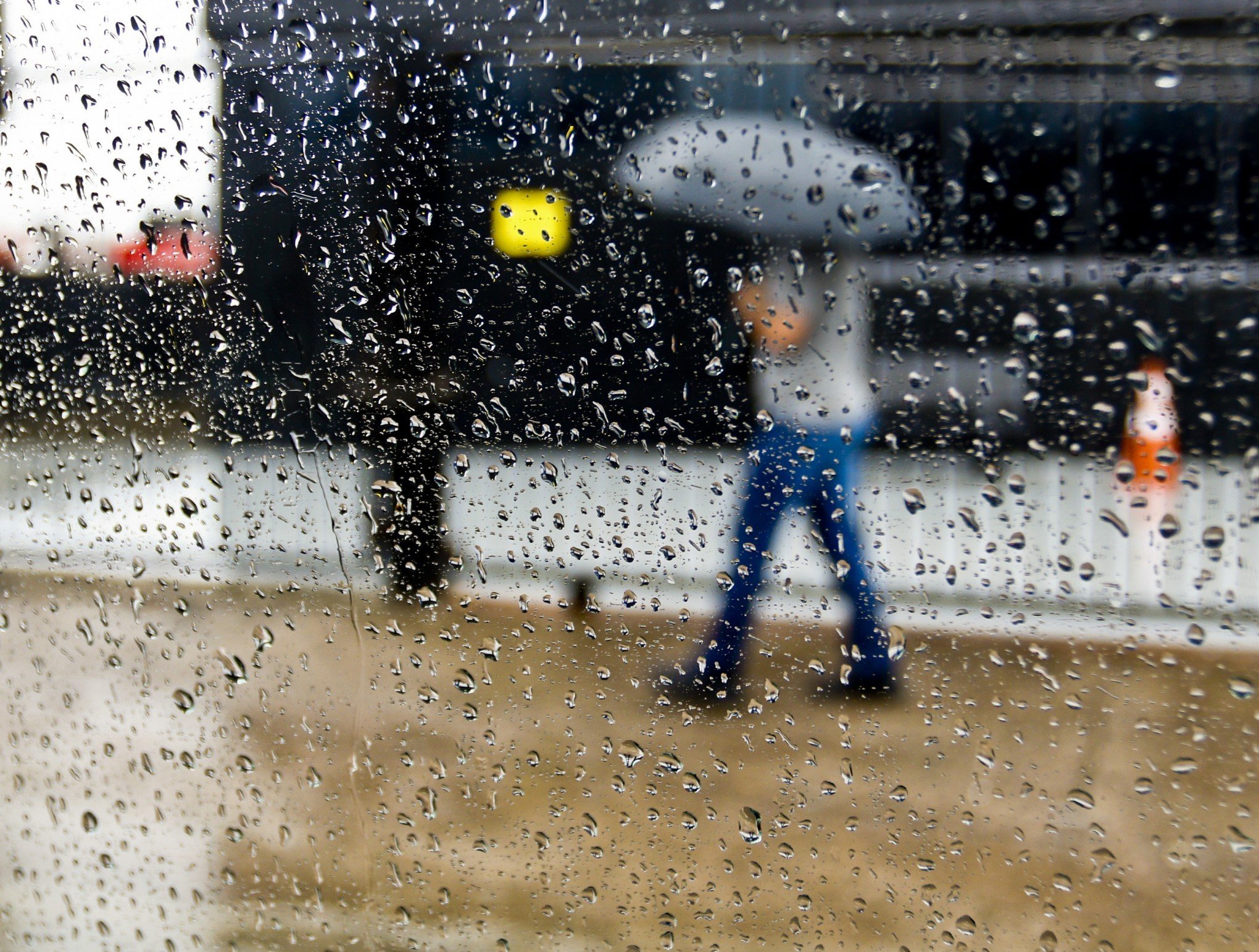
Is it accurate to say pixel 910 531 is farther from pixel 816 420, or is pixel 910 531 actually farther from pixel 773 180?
pixel 773 180

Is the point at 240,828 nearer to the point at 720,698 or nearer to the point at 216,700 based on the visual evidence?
the point at 216,700

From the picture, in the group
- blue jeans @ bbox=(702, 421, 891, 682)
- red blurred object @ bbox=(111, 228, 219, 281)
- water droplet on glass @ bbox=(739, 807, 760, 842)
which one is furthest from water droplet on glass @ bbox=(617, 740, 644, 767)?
red blurred object @ bbox=(111, 228, 219, 281)

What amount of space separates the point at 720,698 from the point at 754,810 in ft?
0.49

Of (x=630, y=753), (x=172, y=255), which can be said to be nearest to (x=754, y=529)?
(x=630, y=753)

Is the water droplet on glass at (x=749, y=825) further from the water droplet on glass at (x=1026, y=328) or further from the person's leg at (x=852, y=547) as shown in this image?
the water droplet on glass at (x=1026, y=328)

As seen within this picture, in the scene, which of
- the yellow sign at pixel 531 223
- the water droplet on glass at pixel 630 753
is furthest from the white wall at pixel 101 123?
the water droplet on glass at pixel 630 753

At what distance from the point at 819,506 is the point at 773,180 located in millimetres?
396

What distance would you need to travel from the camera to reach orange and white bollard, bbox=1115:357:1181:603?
99cm

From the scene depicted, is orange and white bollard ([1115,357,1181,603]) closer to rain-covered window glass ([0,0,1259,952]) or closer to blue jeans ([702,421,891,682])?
rain-covered window glass ([0,0,1259,952])

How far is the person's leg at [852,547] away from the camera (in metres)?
1.12

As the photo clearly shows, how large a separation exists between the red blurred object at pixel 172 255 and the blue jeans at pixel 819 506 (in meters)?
0.89

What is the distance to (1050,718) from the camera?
1058mm

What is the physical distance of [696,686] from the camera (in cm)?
122

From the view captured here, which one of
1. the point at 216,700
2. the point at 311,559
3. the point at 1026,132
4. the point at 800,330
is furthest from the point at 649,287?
the point at 216,700
